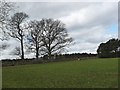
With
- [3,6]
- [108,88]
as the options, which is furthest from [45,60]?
[108,88]

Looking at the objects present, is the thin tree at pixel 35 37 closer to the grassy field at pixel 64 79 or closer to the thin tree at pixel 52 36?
the thin tree at pixel 52 36

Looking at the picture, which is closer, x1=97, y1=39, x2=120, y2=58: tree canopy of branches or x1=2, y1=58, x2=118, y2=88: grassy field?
x1=2, y1=58, x2=118, y2=88: grassy field

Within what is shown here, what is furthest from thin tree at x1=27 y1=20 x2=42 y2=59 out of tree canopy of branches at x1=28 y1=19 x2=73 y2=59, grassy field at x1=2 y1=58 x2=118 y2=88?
grassy field at x1=2 y1=58 x2=118 y2=88

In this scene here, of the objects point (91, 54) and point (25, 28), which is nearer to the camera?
point (25, 28)

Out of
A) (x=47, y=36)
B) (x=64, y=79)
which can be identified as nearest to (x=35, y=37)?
(x=47, y=36)

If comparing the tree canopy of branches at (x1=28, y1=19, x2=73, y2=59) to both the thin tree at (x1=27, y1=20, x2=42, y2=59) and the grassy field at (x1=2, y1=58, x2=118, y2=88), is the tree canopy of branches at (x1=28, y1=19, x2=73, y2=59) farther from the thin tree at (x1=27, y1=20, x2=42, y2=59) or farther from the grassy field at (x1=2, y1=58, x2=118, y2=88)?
the grassy field at (x1=2, y1=58, x2=118, y2=88)

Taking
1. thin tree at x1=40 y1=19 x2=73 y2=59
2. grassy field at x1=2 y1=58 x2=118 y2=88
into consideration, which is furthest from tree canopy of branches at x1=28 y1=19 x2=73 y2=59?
grassy field at x1=2 y1=58 x2=118 y2=88

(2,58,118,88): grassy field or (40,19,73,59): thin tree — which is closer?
(2,58,118,88): grassy field

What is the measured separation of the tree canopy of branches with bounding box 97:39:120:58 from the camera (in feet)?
353

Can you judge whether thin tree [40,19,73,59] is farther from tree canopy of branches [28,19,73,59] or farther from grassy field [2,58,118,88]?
grassy field [2,58,118,88]

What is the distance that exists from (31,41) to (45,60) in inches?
340

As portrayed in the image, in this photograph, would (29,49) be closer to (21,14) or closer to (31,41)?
(31,41)

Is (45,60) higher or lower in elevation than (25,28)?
lower

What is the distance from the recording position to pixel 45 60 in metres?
84.1
